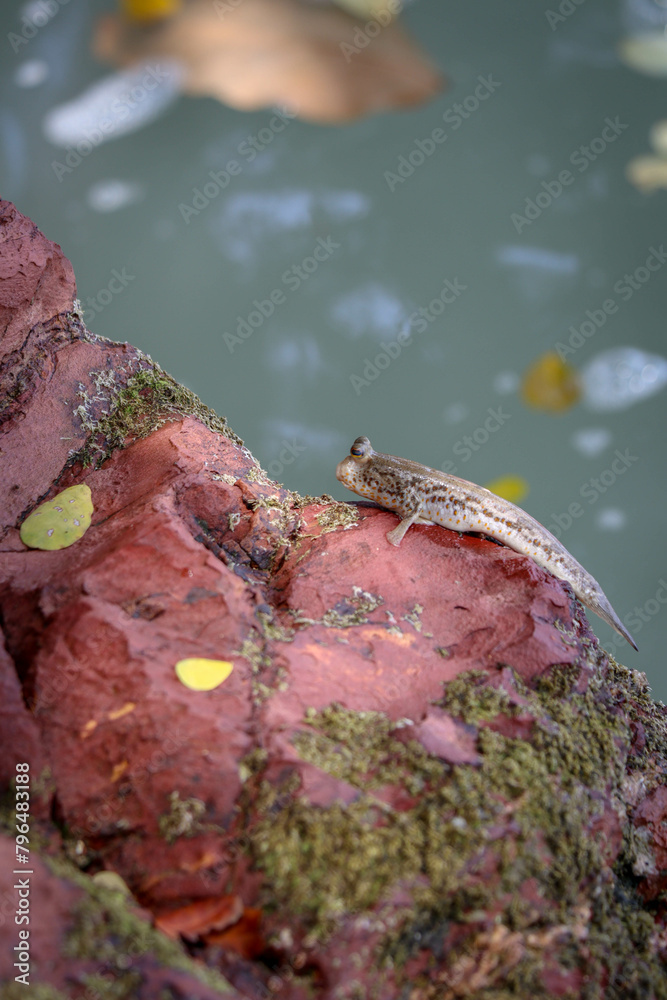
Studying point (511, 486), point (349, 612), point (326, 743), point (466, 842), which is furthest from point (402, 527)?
point (511, 486)

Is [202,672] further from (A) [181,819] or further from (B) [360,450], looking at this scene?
(B) [360,450]

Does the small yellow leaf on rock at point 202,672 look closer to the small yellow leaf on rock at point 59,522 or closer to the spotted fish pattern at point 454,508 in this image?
→ the small yellow leaf on rock at point 59,522

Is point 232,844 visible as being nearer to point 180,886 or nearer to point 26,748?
point 180,886

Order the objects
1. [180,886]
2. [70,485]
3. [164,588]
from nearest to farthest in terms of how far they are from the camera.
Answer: [180,886] < [164,588] < [70,485]

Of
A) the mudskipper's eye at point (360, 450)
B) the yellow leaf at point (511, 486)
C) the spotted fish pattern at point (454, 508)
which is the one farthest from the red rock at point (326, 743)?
the yellow leaf at point (511, 486)

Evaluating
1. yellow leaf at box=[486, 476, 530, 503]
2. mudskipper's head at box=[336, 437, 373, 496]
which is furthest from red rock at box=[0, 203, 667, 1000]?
yellow leaf at box=[486, 476, 530, 503]

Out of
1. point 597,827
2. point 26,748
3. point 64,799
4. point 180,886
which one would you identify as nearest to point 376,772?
point 180,886
